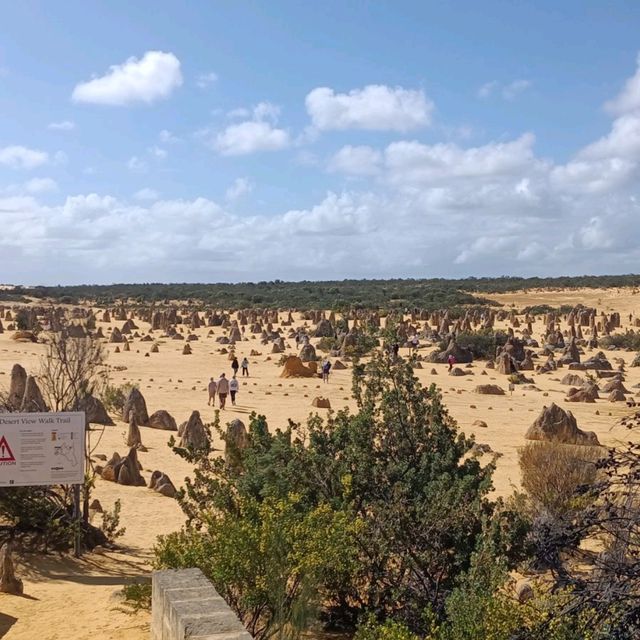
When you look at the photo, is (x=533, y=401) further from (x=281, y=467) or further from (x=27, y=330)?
(x=27, y=330)

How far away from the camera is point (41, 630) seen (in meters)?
8.58

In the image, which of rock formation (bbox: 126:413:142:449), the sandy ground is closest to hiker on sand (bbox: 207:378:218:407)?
the sandy ground

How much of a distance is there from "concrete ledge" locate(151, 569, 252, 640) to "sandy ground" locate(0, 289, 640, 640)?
7.32ft

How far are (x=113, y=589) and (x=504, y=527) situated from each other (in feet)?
15.2

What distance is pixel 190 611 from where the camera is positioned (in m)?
5.62

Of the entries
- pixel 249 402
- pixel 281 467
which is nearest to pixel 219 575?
pixel 281 467

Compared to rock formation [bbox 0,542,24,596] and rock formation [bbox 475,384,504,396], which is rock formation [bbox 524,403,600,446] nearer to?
rock formation [bbox 475,384,504,396]

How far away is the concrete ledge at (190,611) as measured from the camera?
5.27 meters

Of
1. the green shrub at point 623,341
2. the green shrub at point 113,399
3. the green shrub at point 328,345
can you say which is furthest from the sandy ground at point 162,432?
the green shrub at point 623,341

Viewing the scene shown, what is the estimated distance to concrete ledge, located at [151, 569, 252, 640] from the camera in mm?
5270

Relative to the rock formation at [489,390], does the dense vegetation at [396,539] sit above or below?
above

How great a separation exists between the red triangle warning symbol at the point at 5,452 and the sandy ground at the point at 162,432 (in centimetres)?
142

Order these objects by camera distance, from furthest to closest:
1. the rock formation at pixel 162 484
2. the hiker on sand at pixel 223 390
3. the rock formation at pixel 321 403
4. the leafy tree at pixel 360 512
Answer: the rock formation at pixel 321 403
the hiker on sand at pixel 223 390
the rock formation at pixel 162 484
the leafy tree at pixel 360 512

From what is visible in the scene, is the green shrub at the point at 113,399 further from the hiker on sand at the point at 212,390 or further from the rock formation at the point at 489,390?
the rock formation at the point at 489,390
